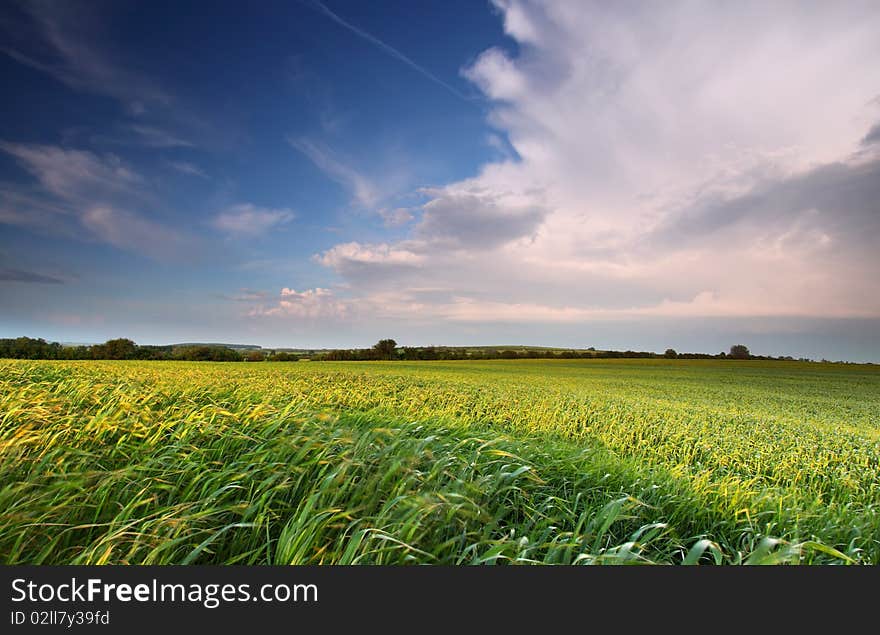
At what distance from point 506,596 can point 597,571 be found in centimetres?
54

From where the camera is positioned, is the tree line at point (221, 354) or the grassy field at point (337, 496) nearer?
the grassy field at point (337, 496)

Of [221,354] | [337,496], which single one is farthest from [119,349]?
[337,496]

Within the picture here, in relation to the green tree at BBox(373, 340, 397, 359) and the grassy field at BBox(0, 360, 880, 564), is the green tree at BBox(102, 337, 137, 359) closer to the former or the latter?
the green tree at BBox(373, 340, 397, 359)

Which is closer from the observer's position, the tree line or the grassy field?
the grassy field

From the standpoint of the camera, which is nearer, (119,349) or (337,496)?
(337,496)

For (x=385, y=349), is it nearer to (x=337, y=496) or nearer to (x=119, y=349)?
(x=119, y=349)

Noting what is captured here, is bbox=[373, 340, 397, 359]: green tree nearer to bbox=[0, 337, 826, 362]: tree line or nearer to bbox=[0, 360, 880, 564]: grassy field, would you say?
bbox=[0, 337, 826, 362]: tree line

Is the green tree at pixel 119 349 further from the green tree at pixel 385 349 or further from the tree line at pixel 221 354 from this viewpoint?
the green tree at pixel 385 349

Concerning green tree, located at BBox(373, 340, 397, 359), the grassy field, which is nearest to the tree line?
green tree, located at BBox(373, 340, 397, 359)

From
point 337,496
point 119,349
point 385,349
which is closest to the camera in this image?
point 337,496

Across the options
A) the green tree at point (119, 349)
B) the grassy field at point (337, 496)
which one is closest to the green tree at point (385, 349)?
the green tree at point (119, 349)

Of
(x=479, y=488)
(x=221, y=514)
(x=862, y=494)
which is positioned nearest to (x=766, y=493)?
(x=862, y=494)

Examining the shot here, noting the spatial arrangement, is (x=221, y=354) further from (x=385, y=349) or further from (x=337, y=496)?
(x=337, y=496)

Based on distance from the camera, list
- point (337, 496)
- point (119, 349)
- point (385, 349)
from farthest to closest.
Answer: point (385, 349) < point (119, 349) < point (337, 496)
